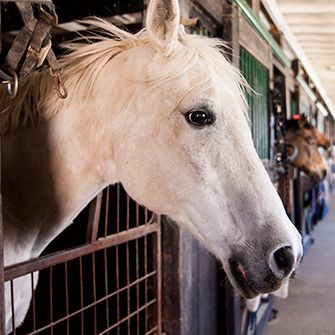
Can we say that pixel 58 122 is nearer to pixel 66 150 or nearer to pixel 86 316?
pixel 66 150

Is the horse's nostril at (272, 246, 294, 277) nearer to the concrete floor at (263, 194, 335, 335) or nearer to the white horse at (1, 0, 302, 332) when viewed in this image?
the white horse at (1, 0, 302, 332)

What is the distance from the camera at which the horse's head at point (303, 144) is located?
461 cm

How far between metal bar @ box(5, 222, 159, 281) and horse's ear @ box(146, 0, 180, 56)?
0.68 meters

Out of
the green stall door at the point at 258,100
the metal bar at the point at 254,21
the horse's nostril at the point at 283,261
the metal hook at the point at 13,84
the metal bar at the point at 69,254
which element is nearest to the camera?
the metal hook at the point at 13,84

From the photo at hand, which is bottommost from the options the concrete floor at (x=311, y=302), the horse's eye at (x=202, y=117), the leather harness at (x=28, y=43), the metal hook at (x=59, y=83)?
the concrete floor at (x=311, y=302)

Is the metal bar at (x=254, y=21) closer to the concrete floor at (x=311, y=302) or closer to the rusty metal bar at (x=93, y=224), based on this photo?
the rusty metal bar at (x=93, y=224)

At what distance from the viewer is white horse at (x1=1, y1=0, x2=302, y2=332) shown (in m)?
0.98

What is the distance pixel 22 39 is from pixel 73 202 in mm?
482

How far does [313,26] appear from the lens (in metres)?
3.71

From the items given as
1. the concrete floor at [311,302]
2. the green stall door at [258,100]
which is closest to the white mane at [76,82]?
the green stall door at [258,100]

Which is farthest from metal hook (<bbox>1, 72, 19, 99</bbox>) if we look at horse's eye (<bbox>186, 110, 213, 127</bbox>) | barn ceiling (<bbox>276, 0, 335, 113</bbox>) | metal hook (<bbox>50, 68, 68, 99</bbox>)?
barn ceiling (<bbox>276, 0, 335, 113</bbox>)

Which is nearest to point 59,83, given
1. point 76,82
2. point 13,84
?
point 76,82

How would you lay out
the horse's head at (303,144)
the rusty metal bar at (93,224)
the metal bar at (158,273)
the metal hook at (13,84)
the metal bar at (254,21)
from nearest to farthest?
the metal hook at (13,84) < the rusty metal bar at (93,224) < the metal bar at (158,273) < the metal bar at (254,21) < the horse's head at (303,144)

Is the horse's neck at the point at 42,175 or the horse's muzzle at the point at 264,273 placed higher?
the horse's neck at the point at 42,175
